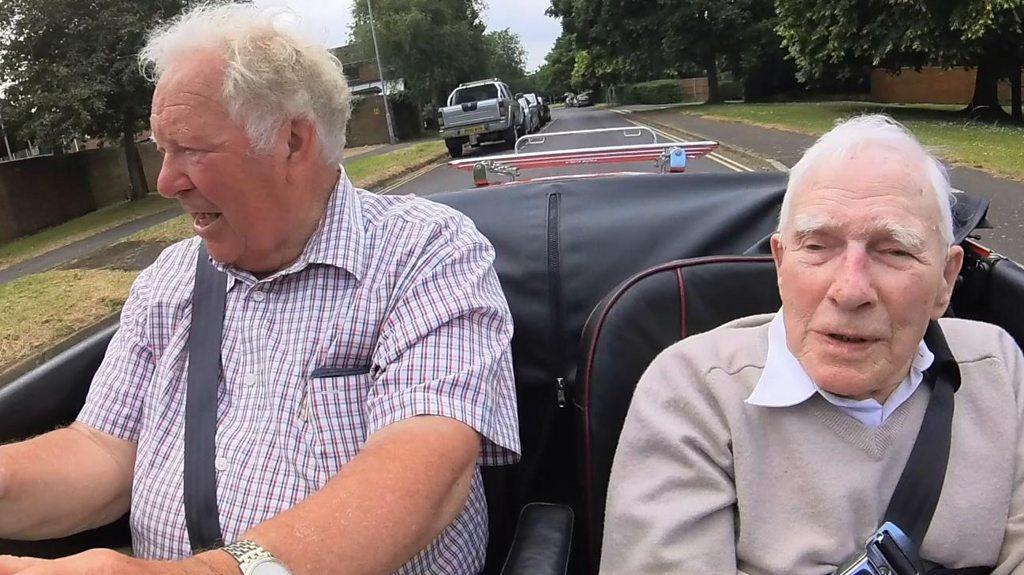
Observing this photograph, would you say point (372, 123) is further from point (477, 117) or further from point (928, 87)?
point (928, 87)

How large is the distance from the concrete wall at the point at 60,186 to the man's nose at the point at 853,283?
15.9 m

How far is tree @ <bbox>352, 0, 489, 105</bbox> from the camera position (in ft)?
116

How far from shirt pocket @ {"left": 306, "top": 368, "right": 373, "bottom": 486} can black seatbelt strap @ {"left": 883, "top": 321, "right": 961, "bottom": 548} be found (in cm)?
104

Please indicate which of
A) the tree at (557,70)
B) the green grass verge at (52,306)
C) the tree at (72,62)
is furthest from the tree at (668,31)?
the tree at (557,70)

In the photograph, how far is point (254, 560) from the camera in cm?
106

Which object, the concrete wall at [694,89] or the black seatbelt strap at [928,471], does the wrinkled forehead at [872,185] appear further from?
the concrete wall at [694,89]

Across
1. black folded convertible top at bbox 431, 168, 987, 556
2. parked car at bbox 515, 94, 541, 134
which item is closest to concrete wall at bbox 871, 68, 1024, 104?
parked car at bbox 515, 94, 541, 134

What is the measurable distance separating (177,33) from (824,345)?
152 centimetres

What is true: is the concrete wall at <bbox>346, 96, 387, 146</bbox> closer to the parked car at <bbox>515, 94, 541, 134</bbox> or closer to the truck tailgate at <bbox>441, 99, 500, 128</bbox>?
the parked car at <bbox>515, 94, 541, 134</bbox>

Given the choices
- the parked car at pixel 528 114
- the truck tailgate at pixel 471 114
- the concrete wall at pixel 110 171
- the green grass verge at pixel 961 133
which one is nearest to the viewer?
the green grass verge at pixel 961 133

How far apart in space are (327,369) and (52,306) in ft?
19.3

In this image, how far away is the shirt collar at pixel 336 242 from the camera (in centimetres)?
163

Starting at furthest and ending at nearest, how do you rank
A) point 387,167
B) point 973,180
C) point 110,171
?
1. point 110,171
2. point 387,167
3. point 973,180

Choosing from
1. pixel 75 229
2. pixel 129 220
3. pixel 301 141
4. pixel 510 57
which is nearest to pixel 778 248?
pixel 301 141
